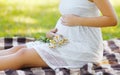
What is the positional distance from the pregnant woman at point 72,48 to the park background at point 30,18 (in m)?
1.40

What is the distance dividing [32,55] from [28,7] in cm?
260

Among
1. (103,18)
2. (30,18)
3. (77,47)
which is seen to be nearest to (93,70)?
(77,47)

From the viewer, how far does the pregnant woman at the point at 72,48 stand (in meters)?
3.55

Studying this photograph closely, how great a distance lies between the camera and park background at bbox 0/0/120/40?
519 centimetres

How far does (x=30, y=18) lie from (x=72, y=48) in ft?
7.27

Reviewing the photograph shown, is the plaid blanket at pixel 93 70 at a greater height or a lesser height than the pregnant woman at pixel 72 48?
lesser

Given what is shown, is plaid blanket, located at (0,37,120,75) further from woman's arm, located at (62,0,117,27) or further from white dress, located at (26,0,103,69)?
woman's arm, located at (62,0,117,27)

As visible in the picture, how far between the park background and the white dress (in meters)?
1.41

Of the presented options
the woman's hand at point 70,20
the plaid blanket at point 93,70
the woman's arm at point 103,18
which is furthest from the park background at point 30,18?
the woman's arm at point 103,18

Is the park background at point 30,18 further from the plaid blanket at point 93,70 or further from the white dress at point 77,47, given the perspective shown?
the white dress at point 77,47

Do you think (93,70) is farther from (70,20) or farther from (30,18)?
(30,18)

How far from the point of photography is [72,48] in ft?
11.7

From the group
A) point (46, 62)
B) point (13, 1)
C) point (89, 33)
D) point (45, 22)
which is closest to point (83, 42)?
point (89, 33)

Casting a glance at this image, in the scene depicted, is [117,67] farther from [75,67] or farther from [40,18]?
[40,18]
